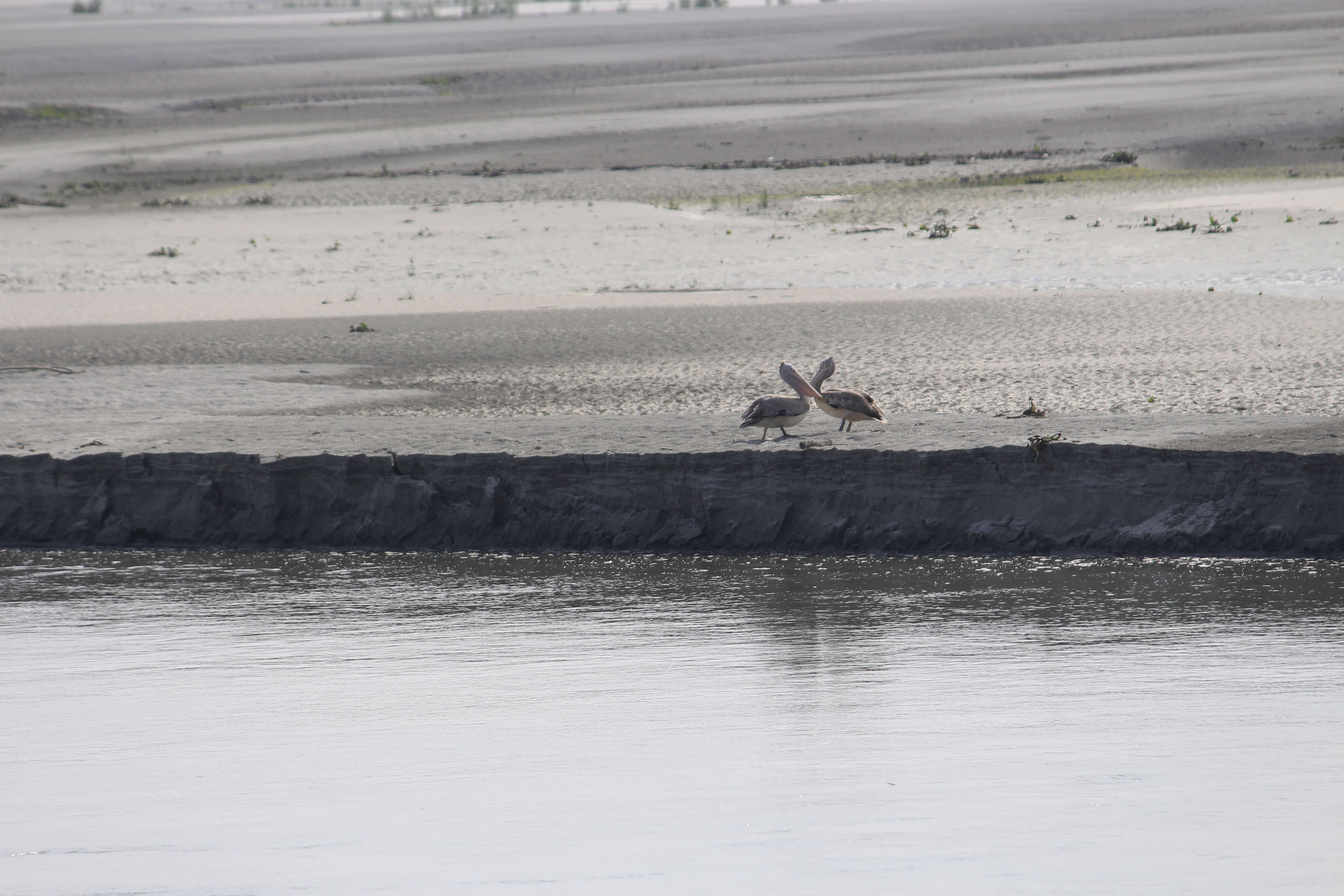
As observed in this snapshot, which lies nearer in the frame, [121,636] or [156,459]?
[121,636]

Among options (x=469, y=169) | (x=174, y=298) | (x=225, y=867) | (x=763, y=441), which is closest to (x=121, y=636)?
(x=225, y=867)

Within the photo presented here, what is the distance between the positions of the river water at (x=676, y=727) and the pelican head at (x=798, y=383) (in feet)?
3.45

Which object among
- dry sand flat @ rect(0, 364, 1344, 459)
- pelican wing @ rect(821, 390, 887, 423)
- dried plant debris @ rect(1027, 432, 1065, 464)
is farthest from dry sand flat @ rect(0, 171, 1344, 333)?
dried plant debris @ rect(1027, 432, 1065, 464)

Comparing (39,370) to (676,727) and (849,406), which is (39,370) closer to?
(849,406)

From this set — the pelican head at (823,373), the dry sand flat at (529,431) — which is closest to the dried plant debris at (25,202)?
the dry sand flat at (529,431)

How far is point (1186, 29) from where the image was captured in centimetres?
5025

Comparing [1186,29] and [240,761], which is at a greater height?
[1186,29]

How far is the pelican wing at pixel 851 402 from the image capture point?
8352mm

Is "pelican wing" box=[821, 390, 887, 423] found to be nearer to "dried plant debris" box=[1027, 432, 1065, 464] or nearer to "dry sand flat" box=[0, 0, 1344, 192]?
"dried plant debris" box=[1027, 432, 1065, 464]

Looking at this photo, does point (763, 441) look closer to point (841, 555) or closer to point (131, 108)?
point (841, 555)

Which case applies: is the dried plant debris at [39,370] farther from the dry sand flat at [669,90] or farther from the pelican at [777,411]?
the dry sand flat at [669,90]

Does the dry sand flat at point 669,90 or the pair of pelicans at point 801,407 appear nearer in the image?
the pair of pelicans at point 801,407

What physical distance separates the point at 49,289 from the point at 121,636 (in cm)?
1053

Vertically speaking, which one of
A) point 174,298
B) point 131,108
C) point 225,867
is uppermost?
point 131,108
